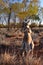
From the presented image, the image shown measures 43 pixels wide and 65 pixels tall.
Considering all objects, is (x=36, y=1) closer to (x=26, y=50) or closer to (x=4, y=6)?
(x=4, y=6)

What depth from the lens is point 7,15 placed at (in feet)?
124

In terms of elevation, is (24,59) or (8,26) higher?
(24,59)

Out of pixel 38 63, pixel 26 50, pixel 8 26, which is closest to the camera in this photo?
pixel 38 63

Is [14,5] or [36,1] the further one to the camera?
[36,1]

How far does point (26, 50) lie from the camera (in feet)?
34.5

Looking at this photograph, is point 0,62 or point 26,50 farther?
point 26,50

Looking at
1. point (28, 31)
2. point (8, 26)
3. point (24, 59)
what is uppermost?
point (28, 31)

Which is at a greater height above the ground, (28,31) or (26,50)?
(28,31)

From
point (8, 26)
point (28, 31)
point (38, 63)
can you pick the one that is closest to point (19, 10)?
point (8, 26)

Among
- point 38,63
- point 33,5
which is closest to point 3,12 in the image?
point 33,5

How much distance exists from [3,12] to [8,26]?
3102 millimetres

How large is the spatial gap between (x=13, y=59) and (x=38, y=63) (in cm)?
93

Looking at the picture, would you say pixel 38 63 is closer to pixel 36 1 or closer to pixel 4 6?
pixel 4 6

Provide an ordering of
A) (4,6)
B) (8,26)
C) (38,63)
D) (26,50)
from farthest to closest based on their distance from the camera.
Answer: (8,26), (4,6), (26,50), (38,63)
